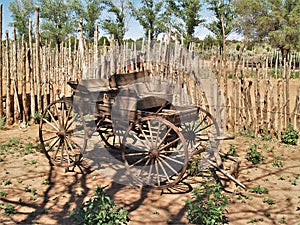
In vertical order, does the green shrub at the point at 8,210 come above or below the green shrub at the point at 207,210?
below

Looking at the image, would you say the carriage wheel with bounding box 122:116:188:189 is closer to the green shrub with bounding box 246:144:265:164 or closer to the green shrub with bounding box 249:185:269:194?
the green shrub with bounding box 249:185:269:194

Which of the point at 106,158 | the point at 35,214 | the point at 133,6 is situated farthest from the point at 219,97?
the point at 133,6

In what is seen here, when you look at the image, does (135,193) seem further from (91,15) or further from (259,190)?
(91,15)

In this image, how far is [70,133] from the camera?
17.2 feet

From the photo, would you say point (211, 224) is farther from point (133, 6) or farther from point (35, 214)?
Result: point (133, 6)

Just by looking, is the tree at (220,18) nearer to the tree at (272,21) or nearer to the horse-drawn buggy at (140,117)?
the tree at (272,21)

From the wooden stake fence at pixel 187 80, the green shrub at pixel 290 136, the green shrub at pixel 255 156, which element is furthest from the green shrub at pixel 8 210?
the green shrub at pixel 290 136

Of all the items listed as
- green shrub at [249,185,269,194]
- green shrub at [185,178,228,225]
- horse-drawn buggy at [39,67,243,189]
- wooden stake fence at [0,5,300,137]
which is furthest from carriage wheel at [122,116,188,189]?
wooden stake fence at [0,5,300,137]

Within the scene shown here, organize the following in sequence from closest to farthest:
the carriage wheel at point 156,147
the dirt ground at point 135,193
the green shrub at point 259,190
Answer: the dirt ground at point 135,193
the carriage wheel at point 156,147
the green shrub at point 259,190

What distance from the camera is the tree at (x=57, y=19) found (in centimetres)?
3650

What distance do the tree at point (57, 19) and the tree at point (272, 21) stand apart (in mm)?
17738

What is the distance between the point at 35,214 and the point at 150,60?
5715 millimetres

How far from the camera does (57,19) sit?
38.0 metres

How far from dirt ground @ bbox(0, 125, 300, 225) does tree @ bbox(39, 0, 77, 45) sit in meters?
32.4
